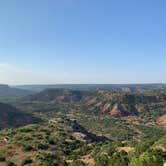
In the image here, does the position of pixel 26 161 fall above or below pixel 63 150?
above

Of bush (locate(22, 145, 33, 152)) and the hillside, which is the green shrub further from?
bush (locate(22, 145, 33, 152))

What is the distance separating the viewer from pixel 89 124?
152 meters

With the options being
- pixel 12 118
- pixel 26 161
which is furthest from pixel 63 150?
pixel 12 118

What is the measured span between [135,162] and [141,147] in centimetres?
1268

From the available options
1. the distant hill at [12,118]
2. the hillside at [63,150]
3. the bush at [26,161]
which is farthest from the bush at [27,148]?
the distant hill at [12,118]

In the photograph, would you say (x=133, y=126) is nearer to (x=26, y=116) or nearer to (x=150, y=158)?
(x=26, y=116)

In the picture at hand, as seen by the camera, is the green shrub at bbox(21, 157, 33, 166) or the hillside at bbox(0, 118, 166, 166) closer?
the hillside at bbox(0, 118, 166, 166)

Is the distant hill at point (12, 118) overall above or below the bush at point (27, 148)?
below

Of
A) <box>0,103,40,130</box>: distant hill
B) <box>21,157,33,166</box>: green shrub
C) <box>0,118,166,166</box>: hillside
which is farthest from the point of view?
<box>0,103,40,130</box>: distant hill

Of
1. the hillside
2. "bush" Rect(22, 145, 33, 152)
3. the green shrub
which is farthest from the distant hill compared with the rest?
the green shrub

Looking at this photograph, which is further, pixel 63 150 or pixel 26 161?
pixel 63 150

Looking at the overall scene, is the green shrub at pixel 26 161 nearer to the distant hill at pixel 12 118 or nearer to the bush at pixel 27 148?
the bush at pixel 27 148

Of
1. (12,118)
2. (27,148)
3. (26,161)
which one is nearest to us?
(26,161)

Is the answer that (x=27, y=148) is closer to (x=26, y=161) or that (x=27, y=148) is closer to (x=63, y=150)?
(x=63, y=150)
